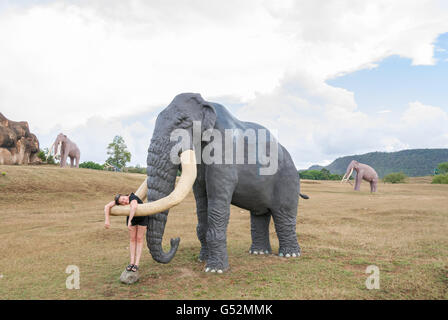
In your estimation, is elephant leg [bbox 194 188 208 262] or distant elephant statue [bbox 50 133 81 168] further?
distant elephant statue [bbox 50 133 81 168]

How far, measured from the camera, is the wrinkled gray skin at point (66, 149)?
23.5m

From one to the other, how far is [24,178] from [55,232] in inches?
383

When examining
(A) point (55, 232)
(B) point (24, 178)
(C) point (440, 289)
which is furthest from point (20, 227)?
(C) point (440, 289)

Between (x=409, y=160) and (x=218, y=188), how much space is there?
130147mm

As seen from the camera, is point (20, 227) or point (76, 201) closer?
point (20, 227)

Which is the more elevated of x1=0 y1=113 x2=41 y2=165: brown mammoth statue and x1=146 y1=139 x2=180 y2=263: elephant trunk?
x1=0 y1=113 x2=41 y2=165: brown mammoth statue

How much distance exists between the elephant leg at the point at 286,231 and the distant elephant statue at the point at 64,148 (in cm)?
2209

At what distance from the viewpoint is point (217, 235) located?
4.74m

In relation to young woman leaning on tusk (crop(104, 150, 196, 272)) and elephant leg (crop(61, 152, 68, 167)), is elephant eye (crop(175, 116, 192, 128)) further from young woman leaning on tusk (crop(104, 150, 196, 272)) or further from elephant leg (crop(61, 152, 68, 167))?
elephant leg (crop(61, 152, 68, 167))

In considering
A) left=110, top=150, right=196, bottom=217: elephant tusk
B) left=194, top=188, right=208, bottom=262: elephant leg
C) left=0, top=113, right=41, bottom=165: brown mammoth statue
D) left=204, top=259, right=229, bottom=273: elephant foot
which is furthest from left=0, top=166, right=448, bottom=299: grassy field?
left=0, top=113, right=41, bottom=165: brown mammoth statue

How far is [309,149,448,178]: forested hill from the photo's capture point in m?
107

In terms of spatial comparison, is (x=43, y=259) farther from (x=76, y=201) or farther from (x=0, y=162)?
(x=0, y=162)

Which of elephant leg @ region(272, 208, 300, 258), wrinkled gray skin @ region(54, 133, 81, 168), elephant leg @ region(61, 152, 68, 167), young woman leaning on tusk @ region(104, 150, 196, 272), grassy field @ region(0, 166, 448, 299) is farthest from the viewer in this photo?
elephant leg @ region(61, 152, 68, 167)

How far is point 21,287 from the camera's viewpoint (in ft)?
14.3
